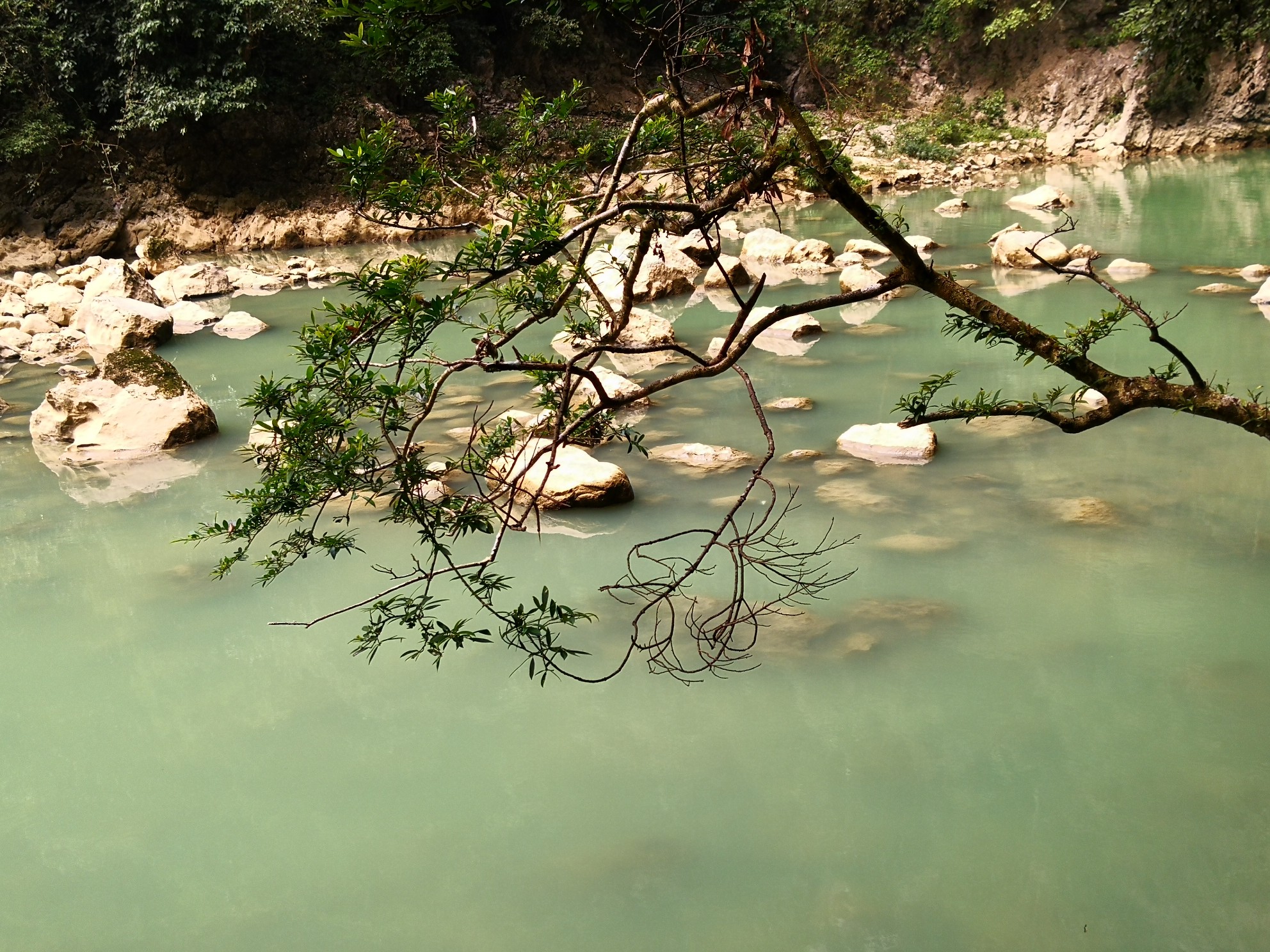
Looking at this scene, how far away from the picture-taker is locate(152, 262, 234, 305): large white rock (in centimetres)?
1448

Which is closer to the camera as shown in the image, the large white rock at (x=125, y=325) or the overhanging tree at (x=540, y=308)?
the overhanging tree at (x=540, y=308)

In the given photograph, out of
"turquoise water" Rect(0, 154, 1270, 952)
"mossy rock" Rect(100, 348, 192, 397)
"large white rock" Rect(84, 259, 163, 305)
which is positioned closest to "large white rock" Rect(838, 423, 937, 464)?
"turquoise water" Rect(0, 154, 1270, 952)

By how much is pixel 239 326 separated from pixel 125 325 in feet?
3.94

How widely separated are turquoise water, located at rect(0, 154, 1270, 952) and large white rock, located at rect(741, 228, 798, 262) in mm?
7195

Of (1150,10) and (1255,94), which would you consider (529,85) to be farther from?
(1150,10)

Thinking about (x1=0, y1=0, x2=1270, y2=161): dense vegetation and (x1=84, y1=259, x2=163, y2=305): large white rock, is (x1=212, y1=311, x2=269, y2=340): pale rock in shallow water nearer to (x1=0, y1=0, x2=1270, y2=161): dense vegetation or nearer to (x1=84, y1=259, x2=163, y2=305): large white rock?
(x1=84, y1=259, x2=163, y2=305): large white rock

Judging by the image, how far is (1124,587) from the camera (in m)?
4.83

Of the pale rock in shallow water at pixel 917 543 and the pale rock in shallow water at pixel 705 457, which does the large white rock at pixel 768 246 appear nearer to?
the pale rock in shallow water at pixel 705 457

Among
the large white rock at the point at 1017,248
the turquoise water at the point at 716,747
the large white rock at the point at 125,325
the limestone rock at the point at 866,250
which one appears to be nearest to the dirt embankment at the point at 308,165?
the large white rock at the point at 125,325

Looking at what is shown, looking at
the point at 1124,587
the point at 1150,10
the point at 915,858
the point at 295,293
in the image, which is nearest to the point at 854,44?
the point at 295,293

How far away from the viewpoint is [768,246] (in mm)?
13578

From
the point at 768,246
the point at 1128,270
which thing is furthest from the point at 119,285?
the point at 1128,270

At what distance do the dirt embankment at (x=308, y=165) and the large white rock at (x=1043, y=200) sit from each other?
12.5 ft

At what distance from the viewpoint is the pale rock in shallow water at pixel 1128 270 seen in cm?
1083
